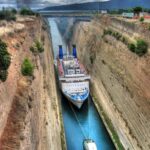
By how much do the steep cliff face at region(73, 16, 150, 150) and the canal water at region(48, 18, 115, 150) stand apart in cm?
126

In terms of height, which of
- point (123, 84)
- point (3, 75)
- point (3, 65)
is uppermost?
point (3, 65)

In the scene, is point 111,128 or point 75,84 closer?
point 111,128

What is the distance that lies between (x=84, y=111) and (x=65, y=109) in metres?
2.27

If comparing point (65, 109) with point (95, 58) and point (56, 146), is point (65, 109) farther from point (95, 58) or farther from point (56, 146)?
point (56, 146)

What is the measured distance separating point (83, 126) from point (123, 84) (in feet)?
20.1

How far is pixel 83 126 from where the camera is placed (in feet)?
112

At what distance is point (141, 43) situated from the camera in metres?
28.8

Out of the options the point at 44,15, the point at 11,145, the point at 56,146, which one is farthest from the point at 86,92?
the point at 44,15

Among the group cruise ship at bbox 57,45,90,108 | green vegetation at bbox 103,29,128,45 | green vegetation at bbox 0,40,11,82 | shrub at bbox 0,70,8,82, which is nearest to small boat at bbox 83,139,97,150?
cruise ship at bbox 57,45,90,108

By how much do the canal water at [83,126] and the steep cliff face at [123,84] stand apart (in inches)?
49.5

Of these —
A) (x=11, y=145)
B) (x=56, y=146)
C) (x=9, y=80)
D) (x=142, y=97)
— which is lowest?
(x=56, y=146)

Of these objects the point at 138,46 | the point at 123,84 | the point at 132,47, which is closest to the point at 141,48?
the point at 138,46

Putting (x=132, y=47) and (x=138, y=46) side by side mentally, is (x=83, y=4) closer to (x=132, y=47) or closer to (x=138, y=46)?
(x=132, y=47)

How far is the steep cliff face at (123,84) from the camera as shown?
86.2 feet
